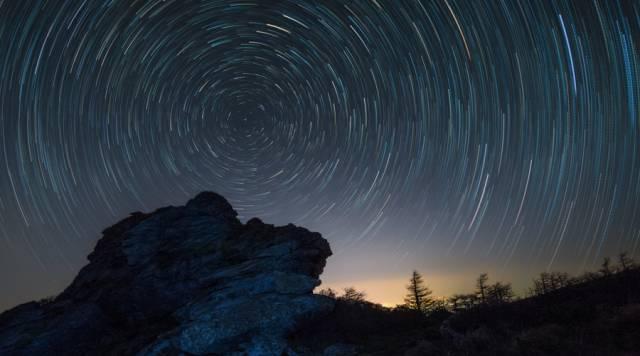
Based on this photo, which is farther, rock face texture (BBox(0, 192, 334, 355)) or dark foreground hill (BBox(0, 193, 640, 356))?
rock face texture (BBox(0, 192, 334, 355))

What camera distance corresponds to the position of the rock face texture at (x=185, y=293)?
18406 mm

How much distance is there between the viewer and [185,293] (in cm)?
2478

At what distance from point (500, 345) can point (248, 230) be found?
22.1 metres

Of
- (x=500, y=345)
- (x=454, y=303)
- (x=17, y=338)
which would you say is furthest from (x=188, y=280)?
(x=454, y=303)

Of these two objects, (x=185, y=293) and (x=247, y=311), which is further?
(x=185, y=293)

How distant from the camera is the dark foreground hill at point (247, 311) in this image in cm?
1319

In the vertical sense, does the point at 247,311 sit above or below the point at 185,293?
below

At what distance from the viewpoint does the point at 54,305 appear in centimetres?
2622

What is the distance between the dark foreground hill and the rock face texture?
0.27 ft

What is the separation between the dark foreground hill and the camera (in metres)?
13.2

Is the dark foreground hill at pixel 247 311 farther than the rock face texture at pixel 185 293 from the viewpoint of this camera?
No

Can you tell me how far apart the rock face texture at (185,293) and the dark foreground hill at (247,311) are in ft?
0.27

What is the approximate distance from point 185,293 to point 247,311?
8130 mm

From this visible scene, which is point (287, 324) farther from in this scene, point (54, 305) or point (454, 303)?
point (454, 303)
